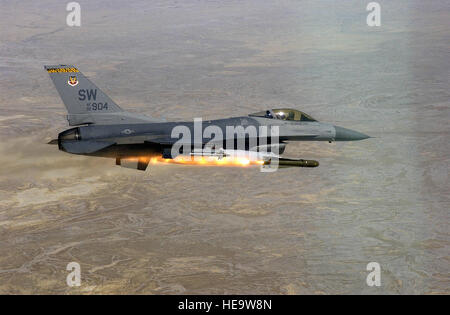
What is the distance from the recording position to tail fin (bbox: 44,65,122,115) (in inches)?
1492

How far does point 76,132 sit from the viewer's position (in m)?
37.9

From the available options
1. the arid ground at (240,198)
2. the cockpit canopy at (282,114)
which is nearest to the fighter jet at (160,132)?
the cockpit canopy at (282,114)

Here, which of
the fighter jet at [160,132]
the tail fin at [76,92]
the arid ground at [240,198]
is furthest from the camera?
the arid ground at [240,198]

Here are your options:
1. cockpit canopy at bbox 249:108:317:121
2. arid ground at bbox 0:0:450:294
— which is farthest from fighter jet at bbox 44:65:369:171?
arid ground at bbox 0:0:450:294

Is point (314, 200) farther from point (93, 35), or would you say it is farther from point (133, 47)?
point (93, 35)

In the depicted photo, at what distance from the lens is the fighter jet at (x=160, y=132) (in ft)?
125

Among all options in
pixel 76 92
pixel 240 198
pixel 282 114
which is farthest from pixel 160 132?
pixel 240 198

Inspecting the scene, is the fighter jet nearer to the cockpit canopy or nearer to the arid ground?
the cockpit canopy

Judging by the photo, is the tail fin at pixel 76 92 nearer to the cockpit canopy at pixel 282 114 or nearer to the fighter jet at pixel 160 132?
the fighter jet at pixel 160 132

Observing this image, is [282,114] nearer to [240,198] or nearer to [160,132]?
[160,132]

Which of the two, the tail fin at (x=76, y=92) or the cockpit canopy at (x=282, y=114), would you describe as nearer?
the tail fin at (x=76, y=92)

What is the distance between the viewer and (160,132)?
3862cm
